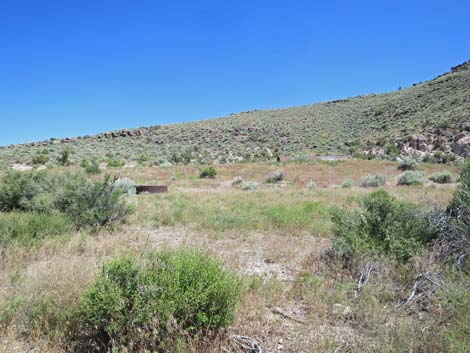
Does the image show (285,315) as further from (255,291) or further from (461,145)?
(461,145)

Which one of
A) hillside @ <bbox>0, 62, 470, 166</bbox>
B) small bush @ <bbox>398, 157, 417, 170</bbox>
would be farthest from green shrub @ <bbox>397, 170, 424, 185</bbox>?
hillside @ <bbox>0, 62, 470, 166</bbox>

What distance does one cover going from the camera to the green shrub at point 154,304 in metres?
2.65

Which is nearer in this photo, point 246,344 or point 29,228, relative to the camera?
point 246,344

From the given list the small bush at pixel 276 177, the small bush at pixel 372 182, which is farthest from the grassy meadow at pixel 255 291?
the small bush at pixel 276 177

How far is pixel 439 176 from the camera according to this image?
19.4 metres

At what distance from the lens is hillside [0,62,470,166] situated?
34656 millimetres

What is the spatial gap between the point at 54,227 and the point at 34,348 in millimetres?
3809

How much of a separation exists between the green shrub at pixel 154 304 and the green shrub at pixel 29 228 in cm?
320

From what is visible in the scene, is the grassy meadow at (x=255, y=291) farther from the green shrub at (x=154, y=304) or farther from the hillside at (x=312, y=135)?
the hillside at (x=312, y=135)

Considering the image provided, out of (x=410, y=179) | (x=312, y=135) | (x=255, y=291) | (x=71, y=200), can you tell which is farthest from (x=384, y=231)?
(x=312, y=135)

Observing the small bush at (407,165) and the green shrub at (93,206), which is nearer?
the green shrub at (93,206)

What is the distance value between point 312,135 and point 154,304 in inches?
1928

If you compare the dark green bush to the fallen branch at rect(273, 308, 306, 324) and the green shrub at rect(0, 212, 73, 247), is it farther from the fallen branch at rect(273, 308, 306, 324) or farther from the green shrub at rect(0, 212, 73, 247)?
the fallen branch at rect(273, 308, 306, 324)

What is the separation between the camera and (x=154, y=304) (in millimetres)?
2730
